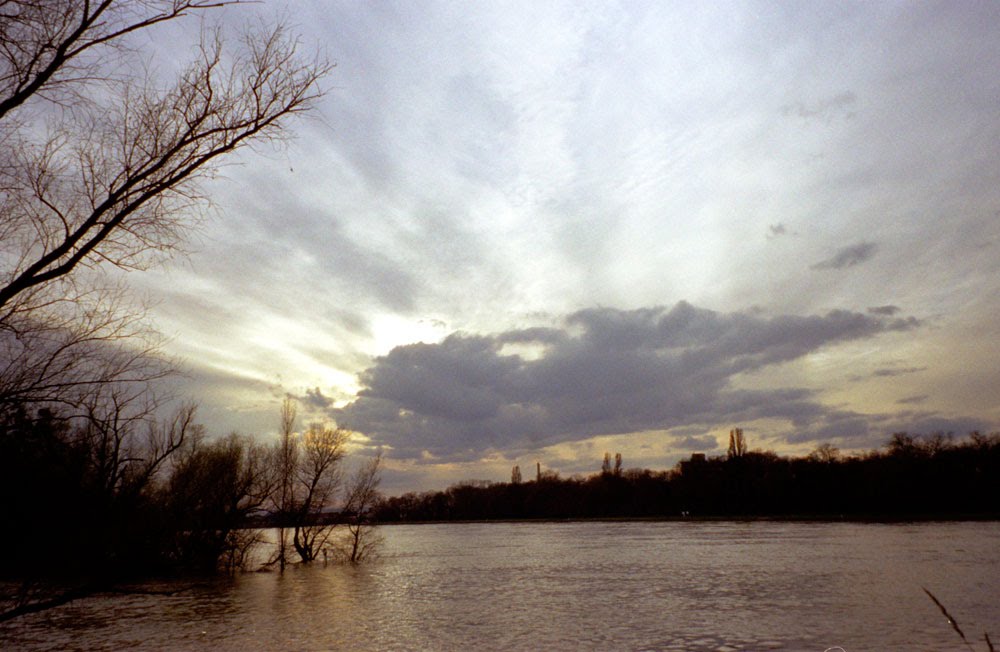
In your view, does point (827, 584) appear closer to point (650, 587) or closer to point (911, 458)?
point (650, 587)

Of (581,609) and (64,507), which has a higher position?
(64,507)

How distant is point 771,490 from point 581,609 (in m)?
112

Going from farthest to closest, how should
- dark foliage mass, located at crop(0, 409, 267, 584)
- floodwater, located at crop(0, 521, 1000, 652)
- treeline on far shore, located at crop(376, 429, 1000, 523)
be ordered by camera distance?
treeline on far shore, located at crop(376, 429, 1000, 523) → floodwater, located at crop(0, 521, 1000, 652) → dark foliage mass, located at crop(0, 409, 267, 584)

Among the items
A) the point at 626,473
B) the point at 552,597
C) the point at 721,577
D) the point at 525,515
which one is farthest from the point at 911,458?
the point at 552,597

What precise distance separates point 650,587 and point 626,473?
145317 mm

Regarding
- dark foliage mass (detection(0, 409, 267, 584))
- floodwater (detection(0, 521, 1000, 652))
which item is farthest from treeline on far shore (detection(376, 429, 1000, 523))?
dark foliage mass (detection(0, 409, 267, 584))

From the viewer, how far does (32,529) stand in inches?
201

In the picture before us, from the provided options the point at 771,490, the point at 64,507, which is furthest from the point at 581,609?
the point at 771,490

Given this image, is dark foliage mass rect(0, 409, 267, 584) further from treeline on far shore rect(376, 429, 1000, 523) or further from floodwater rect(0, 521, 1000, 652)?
treeline on far shore rect(376, 429, 1000, 523)

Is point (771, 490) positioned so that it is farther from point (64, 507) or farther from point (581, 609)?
point (64, 507)

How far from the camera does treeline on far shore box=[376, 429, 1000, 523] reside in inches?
3979

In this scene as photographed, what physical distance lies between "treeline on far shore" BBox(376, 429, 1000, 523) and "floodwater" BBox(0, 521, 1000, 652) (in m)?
34.9

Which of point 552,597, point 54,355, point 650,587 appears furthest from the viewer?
point 650,587

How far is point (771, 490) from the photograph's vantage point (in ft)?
402
